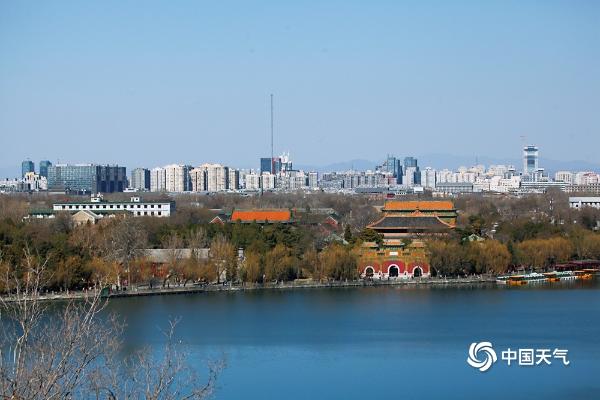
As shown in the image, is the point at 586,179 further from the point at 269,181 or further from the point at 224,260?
the point at 224,260

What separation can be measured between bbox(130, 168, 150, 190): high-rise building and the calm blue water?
44241 mm

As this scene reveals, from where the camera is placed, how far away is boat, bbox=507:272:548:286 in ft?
58.5

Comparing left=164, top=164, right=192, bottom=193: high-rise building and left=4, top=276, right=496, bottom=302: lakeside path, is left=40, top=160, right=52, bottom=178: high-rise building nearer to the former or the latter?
left=164, top=164, right=192, bottom=193: high-rise building

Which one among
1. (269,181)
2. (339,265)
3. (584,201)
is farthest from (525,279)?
(269,181)

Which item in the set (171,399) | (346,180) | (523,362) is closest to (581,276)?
Result: (523,362)

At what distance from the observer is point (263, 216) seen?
24547 mm

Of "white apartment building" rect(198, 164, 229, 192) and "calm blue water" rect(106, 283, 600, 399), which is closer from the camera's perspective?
"calm blue water" rect(106, 283, 600, 399)

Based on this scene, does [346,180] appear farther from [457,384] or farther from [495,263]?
[457,384]

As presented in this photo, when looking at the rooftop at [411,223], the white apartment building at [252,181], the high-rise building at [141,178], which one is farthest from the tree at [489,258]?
the white apartment building at [252,181]

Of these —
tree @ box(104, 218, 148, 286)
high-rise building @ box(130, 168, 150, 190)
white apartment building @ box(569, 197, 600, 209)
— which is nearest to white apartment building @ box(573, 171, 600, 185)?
high-rise building @ box(130, 168, 150, 190)

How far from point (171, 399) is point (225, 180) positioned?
54794 mm

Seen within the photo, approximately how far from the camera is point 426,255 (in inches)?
746

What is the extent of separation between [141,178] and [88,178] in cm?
843

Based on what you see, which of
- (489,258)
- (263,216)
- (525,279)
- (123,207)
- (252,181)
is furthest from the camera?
(252,181)
